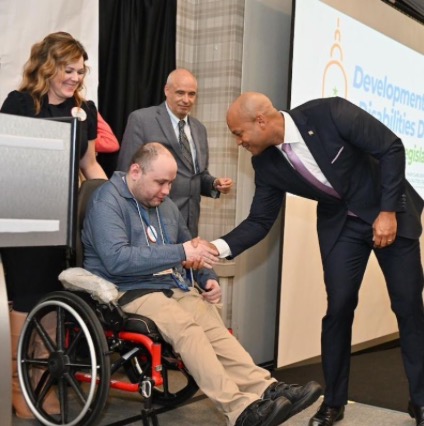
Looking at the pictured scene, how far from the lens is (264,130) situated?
258 centimetres

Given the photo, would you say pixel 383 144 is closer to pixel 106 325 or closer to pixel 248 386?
pixel 248 386

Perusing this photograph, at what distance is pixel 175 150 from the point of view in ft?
10.8

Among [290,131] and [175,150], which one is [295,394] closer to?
[290,131]

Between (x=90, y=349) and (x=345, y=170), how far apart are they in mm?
1167

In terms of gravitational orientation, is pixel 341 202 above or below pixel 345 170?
below

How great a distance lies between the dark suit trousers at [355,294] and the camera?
2.74 m

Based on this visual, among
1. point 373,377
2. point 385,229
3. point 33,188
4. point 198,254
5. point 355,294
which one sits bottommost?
point 373,377

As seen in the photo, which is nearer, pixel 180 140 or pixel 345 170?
pixel 345 170

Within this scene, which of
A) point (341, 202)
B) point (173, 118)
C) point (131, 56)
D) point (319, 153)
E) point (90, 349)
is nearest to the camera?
point (90, 349)

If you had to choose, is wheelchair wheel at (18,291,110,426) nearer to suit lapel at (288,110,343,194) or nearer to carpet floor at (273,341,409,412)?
suit lapel at (288,110,343,194)

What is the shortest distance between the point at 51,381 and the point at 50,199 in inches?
39.3

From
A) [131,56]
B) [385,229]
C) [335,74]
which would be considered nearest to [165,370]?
[385,229]

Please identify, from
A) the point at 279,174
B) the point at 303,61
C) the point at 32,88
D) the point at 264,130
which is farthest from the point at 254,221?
the point at 303,61

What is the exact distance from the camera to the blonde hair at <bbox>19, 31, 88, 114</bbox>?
8.77ft
